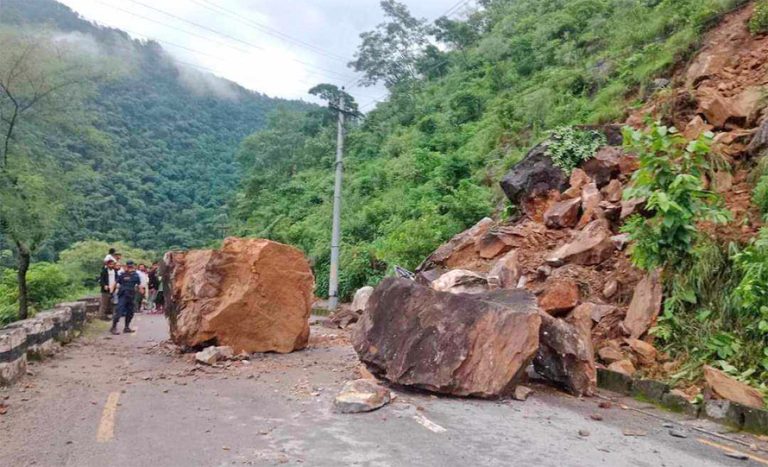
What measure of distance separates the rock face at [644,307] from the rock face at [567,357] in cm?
98

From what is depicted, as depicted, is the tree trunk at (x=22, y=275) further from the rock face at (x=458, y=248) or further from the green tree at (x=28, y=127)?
the rock face at (x=458, y=248)

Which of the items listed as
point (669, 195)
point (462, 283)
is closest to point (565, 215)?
point (462, 283)

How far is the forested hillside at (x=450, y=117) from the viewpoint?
16.3 metres

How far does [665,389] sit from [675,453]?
2.03 meters

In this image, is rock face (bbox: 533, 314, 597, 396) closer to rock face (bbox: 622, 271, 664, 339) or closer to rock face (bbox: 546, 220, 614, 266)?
rock face (bbox: 622, 271, 664, 339)

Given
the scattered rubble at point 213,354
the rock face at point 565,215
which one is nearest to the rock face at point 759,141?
the rock face at point 565,215

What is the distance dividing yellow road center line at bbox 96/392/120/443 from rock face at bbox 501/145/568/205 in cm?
907

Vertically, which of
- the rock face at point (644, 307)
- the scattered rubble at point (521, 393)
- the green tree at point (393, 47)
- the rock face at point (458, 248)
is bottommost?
the scattered rubble at point (521, 393)

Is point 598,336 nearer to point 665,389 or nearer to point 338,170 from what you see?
point 665,389

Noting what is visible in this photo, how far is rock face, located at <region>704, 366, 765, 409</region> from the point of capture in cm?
623

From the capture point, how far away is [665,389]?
716cm

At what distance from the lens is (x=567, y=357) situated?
24.6 feet

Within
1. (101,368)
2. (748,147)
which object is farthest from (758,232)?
(101,368)

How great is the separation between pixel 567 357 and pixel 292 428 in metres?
3.76
